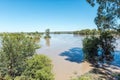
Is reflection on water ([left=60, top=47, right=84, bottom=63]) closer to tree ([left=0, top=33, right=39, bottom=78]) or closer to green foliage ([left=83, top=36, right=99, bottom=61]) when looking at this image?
green foliage ([left=83, top=36, right=99, bottom=61])

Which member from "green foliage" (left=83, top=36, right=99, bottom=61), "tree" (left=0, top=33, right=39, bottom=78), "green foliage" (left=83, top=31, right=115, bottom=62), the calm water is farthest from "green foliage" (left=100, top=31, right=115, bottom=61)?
"tree" (left=0, top=33, right=39, bottom=78)

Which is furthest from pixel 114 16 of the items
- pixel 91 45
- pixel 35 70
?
pixel 35 70

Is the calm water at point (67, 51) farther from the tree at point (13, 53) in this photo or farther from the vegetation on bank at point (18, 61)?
the tree at point (13, 53)

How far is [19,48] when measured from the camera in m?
9.69

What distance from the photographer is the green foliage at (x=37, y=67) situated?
30.0 feet

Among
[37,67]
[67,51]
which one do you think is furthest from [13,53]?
[67,51]

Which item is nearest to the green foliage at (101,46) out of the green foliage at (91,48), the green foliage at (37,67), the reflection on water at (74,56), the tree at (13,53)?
the green foliage at (91,48)

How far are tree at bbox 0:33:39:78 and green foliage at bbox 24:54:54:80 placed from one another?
41 centimetres

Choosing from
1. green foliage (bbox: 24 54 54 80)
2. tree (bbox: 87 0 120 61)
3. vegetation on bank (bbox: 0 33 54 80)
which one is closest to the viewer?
green foliage (bbox: 24 54 54 80)

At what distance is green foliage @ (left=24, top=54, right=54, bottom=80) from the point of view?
916 cm

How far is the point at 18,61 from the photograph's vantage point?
32.0 feet

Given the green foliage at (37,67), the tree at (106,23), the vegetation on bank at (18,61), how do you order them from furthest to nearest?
1. the tree at (106,23)
2. the vegetation on bank at (18,61)
3. the green foliage at (37,67)

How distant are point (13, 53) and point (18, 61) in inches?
20.5

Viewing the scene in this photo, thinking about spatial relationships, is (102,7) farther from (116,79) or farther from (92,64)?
(116,79)
